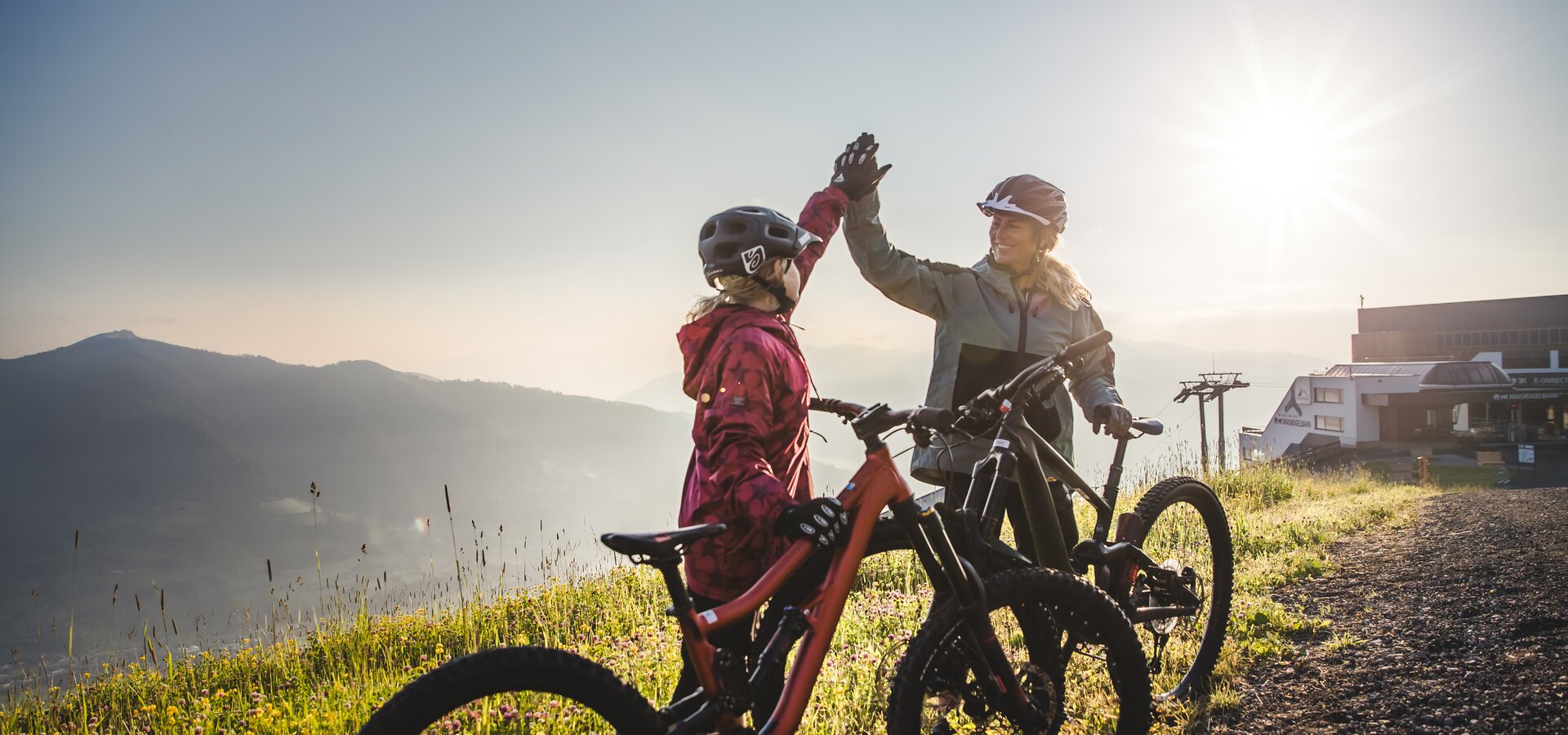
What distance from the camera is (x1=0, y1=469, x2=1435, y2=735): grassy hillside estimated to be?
14.2 feet

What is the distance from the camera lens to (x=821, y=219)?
345 centimetres

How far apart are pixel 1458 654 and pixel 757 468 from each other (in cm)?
438

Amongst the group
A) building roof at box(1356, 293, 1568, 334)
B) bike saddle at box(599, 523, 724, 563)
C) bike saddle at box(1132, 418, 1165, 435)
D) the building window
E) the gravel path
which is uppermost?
building roof at box(1356, 293, 1568, 334)

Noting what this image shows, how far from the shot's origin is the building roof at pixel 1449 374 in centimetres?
4766

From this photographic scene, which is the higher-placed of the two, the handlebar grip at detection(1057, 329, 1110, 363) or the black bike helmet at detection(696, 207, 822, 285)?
the black bike helmet at detection(696, 207, 822, 285)

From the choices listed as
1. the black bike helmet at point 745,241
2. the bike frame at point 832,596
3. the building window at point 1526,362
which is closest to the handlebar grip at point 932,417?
the bike frame at point 832,596

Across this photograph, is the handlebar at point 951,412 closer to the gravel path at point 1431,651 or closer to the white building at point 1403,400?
the gravel path at point 1431,651

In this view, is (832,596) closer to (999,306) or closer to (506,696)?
(506,696)

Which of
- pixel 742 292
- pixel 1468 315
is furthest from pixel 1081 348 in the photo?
pixel 1468 315

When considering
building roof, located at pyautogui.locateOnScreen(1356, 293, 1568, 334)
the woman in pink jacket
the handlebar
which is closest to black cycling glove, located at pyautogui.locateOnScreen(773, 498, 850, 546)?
the woman in pink jacket

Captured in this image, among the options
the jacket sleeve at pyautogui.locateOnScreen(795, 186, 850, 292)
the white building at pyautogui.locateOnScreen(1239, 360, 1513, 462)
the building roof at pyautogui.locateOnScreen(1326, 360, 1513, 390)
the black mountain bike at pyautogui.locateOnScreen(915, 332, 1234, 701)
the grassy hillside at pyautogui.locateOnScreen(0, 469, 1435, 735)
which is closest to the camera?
the black mountain bike at pyautogui.locateOnScreen(915, 332, 1234, 701)

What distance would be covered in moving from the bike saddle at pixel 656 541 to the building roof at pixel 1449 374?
59010mm

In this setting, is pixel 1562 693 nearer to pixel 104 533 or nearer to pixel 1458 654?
pixel 1458 654

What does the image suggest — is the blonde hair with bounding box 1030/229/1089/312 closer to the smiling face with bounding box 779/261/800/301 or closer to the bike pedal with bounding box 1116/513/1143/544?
the bike pedal with bounding box 1116/513/1143/544
